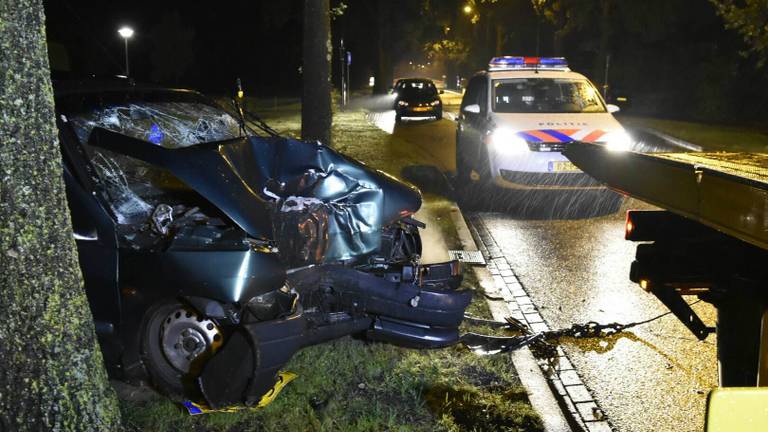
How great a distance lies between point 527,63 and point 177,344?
8.94 meters

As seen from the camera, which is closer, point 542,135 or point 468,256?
point 468,256

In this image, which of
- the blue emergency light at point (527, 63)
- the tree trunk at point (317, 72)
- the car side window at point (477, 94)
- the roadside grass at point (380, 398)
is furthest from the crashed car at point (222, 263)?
the blue emergency light at point (527, 63)

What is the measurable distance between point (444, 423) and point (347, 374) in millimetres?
842

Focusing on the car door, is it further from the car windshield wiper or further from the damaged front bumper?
the car windshield wiper

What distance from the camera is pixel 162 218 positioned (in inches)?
179

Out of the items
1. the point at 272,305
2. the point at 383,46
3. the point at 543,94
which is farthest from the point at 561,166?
the point at 383,46

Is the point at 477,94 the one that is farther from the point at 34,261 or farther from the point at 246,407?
the point at 34,261

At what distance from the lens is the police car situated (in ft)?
33.6

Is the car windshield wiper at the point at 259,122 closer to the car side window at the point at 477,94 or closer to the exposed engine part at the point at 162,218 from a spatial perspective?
the exposed engine part at the point at 162,218

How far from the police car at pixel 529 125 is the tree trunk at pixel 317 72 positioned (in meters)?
2.19

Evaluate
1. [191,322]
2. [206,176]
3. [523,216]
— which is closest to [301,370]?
[191,322]

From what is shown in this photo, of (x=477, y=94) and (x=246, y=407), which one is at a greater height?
(x=477, y=94)

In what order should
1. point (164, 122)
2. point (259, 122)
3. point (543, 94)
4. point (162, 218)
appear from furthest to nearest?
point (543, 94) → point (259, 122) → point (164, 122) → point (162, 218)

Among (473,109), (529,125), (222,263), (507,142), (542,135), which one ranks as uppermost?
(473,109)
